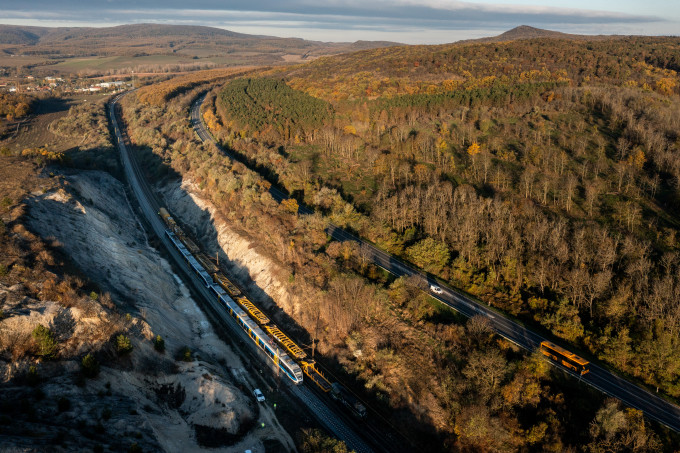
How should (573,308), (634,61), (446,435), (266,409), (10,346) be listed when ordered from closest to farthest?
(10,346) < (446,435) < (266,409) < (573,308) < (634,61)

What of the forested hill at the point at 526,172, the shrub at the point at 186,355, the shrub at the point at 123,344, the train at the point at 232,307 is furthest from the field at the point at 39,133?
the shrub at the point at 123,344

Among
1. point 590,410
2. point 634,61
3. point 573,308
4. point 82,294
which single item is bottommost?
point 590,410

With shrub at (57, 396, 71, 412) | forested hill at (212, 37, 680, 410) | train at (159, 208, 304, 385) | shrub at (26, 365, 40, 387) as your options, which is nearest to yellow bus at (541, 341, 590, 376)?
forested hill at (212, 37, 680, 410)

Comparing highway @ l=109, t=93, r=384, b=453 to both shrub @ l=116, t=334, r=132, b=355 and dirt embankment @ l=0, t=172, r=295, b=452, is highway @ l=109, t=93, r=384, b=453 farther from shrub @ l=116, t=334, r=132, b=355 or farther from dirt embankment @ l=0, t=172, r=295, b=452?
shrub @ l=116, t=334, r=132, b=355

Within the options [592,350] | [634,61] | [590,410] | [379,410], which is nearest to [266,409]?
[379,410]

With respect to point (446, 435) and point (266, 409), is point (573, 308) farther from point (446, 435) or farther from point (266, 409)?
point (266, 409)
